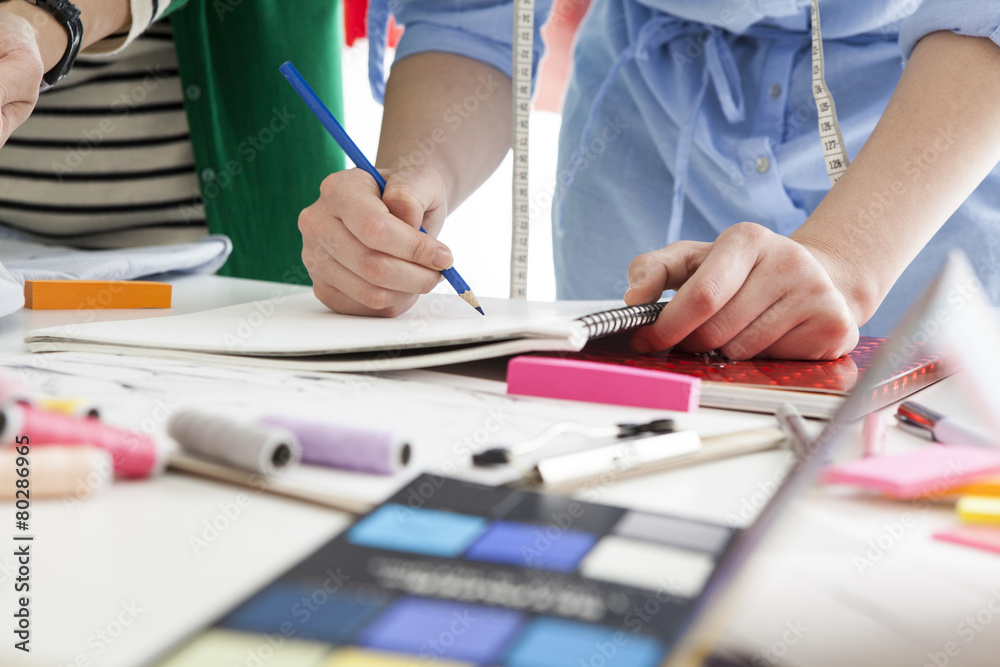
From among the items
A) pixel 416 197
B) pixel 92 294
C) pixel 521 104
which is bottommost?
pixel 92 294

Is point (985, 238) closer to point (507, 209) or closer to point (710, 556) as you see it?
point (710, 556)

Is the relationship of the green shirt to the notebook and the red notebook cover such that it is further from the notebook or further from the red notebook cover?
the notebook

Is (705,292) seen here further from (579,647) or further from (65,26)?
(65,26)

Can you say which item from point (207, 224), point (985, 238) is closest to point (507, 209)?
point (207, 224)

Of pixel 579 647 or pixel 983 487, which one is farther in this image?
pixel 983 487

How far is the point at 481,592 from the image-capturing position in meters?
0.28

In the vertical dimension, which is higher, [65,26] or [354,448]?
Answer: [65,26]

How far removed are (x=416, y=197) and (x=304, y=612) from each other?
0.63m

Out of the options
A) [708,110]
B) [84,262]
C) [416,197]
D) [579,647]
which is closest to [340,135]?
[416,197]

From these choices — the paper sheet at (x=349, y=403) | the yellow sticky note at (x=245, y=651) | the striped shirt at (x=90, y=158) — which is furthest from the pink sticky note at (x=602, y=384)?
the striped shirt at (x=90, y=158)

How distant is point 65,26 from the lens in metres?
0.86

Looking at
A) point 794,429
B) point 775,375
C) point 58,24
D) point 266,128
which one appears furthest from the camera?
point 266,128

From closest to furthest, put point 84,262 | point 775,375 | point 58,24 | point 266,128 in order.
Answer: point 775,375
point 58,24
point 84,262
point 266,128

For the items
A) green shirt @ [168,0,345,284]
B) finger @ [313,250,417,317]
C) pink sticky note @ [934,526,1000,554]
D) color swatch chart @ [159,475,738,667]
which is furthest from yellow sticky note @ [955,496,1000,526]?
green shirt @ [168,0,345,284]
